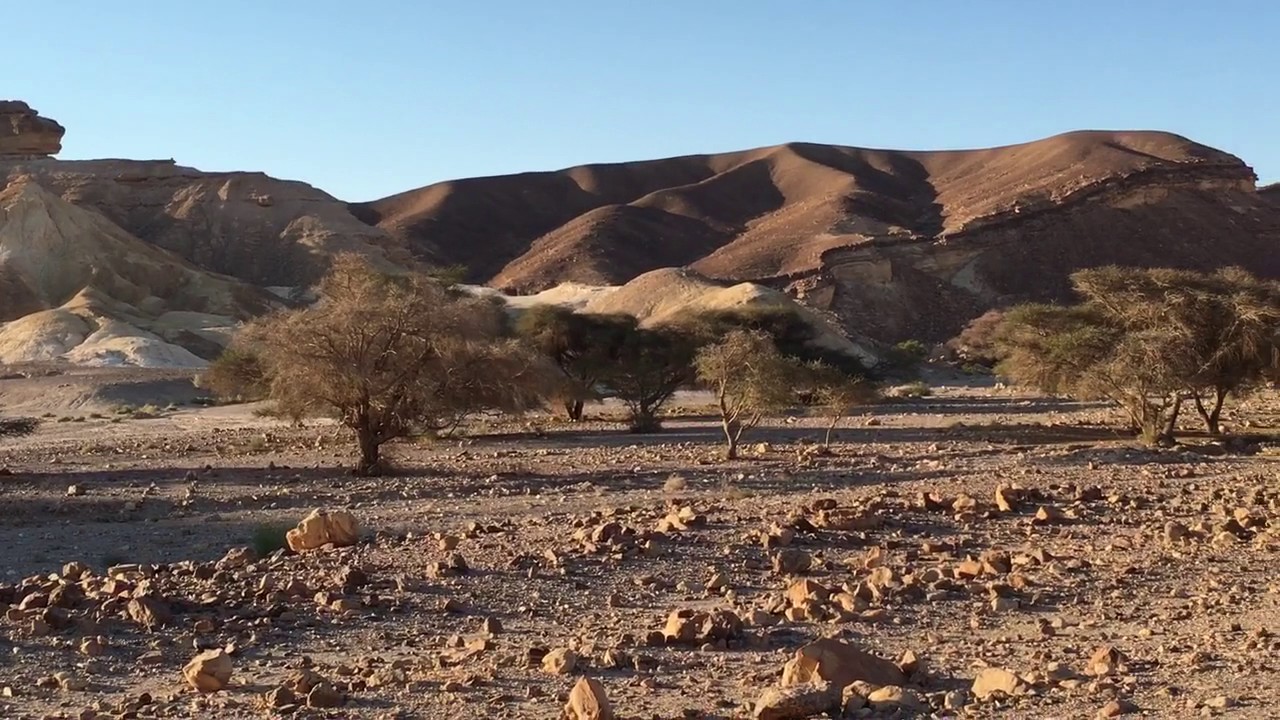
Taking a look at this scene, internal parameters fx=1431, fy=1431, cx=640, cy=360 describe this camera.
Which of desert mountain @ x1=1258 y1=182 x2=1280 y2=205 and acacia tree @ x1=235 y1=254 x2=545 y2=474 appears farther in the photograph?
desert mountain @ x1=1258 y1=182 x2=1280 y2=205

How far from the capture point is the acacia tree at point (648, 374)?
114ft

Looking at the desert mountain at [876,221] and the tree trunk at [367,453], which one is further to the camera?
the desert mountain at [876,221]

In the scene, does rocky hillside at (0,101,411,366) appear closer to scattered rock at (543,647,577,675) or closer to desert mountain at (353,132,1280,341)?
desert mountain at (353,132,1280,341)

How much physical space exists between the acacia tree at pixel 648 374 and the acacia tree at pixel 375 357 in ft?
31.4

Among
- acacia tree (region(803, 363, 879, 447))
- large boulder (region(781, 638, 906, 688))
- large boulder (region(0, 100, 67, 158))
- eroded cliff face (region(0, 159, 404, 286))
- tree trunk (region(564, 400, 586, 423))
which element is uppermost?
large boulder (region(0, 100, 67, 158))

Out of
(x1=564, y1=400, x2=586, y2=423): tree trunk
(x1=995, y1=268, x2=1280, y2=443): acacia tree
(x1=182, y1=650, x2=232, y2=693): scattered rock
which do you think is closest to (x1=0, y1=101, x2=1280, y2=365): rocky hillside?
(x1=564, y1=400, x2=586, y2=423): tree trunk

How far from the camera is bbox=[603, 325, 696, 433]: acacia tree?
34.8 metres

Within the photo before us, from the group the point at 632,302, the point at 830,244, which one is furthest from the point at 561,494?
the point at 830,244

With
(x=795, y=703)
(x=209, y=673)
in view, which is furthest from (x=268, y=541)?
(x=795, y=703)

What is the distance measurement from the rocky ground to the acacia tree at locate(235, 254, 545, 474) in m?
2.31

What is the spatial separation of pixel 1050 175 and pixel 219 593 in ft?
360

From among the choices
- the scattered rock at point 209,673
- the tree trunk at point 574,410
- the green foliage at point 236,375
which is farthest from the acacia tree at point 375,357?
the scattered rock at point 209,673

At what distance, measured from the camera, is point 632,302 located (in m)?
64.6

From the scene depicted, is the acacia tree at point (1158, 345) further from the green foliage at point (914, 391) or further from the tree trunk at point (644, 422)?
A: the green foliage at point (914, 391)
